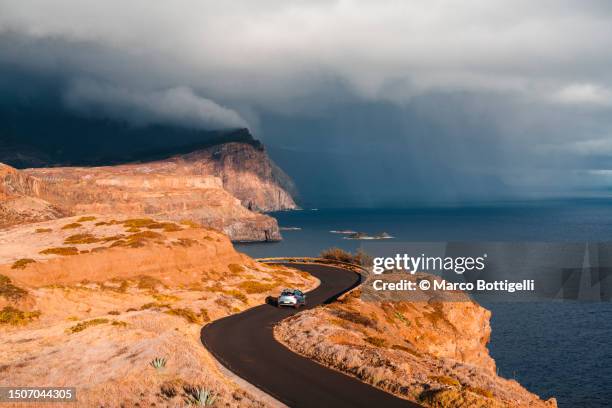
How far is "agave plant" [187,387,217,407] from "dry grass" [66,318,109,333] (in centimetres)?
1542

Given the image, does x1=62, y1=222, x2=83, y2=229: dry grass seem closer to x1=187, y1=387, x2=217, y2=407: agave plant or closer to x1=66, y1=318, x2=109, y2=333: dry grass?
x1=66, y1=318, x2=109, y2=333: dry grass

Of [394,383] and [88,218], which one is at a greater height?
[88,218]

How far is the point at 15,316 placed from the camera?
32594 millimetres

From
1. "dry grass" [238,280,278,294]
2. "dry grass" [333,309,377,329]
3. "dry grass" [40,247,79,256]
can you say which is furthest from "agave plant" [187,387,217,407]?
"dry grass" [40,247,79,256]

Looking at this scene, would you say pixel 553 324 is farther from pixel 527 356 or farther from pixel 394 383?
pixel 394 383

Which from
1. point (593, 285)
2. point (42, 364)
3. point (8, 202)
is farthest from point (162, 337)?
point (593, 285)

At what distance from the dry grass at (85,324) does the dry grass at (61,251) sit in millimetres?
18997

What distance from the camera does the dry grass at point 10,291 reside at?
3438cm

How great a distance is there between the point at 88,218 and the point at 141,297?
99.0ft

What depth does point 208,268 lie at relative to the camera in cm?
5669

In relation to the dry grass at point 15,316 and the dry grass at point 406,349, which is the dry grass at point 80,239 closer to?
the dry grass at point 15,316

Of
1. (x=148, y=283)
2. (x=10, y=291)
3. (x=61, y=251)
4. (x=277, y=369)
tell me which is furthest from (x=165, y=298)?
(x=277, y=369)

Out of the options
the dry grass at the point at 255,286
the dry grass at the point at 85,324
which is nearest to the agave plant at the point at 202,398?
the dry grass at the point at 85,324

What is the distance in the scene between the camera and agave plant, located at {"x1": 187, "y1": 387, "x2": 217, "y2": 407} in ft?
54.1
